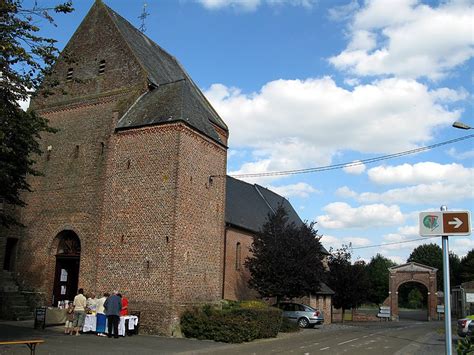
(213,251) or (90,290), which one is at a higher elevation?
(213,251)

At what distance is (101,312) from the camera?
60.3 ft

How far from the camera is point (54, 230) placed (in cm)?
2342

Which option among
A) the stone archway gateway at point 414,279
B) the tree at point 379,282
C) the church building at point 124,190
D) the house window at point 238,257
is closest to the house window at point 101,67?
the church building at point 124,190

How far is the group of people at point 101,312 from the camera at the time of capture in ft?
58.4

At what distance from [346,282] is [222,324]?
95.7ft

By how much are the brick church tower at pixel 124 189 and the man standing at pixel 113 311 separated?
1700 mm

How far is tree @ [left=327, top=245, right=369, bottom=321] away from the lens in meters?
45.7

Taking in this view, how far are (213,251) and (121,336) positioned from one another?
6.29 metres

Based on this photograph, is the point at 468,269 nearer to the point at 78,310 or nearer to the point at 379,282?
the point at 379,282

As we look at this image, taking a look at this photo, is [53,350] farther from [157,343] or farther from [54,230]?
[54,230]

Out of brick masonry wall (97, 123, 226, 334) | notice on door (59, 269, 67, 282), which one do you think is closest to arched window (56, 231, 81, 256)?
notice on door (59, 269, 67, 282)

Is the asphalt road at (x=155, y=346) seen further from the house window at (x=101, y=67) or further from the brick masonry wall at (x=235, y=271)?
the house window at (x=101, y=67)

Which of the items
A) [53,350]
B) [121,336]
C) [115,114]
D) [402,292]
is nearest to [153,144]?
[115,114]

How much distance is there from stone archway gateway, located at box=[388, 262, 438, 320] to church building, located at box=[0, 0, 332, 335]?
38590 mm
